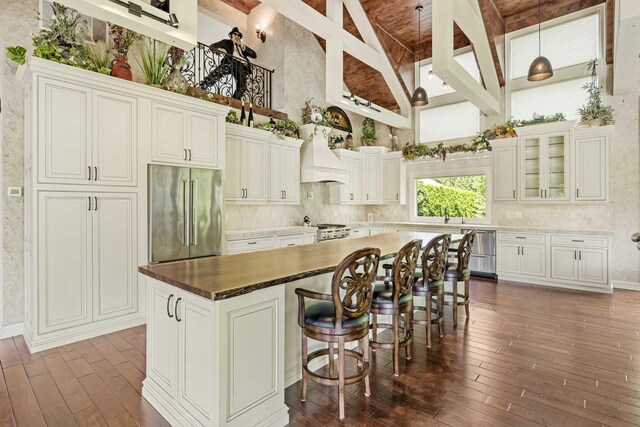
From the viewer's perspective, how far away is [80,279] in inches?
129

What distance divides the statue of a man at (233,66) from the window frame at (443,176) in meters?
4.27

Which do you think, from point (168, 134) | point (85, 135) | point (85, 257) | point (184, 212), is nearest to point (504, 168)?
point (184, 212)

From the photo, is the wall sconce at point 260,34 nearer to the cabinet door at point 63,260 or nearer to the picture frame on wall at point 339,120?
the picture frame on wall at point 339,120

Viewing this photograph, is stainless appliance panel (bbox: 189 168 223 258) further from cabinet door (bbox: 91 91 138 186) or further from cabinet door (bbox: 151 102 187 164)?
cabinet door (bbox: 91 91 138 186)

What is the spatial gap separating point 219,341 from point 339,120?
6.71 metres

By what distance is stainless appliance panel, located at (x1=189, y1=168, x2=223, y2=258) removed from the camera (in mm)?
4008

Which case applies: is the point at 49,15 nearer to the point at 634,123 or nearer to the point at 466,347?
the point at 466,347

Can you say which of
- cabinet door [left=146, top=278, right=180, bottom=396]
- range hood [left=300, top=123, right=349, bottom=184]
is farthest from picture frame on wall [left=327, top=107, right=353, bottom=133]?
cabinet door [left=146, top=278, right=180, bottom=396]

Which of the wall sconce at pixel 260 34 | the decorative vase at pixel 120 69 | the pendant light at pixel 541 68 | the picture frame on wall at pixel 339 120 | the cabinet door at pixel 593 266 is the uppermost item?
the wall sconce at pixel 260 34

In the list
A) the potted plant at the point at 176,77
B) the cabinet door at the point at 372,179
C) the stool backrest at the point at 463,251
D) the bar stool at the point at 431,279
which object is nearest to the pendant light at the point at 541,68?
the stool backrest at the point at 463,251

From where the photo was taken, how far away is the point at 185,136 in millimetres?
4051

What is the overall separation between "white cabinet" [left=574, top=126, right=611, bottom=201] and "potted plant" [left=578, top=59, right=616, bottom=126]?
8.2 inches

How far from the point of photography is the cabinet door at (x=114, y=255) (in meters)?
3.38

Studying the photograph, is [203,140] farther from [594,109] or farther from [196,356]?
[594,109]
